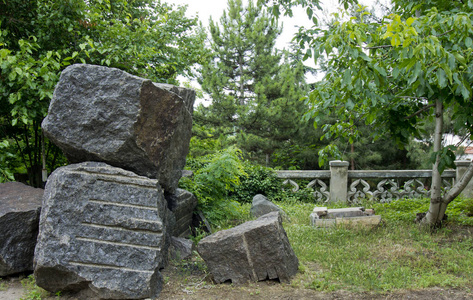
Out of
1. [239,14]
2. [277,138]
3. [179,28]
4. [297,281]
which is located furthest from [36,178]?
[239,14]

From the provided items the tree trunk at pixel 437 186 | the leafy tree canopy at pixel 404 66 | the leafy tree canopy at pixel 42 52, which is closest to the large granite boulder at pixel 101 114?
the leafy tree canopy at pixel 42 52

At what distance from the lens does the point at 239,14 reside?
45.9 ft

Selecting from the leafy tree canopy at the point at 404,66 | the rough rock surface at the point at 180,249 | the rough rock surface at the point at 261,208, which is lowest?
the rough rock surface at the point at 180,249

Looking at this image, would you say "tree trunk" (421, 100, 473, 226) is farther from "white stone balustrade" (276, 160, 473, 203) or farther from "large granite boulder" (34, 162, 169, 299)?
"large granite boulder" (34, 162, 169, 299)

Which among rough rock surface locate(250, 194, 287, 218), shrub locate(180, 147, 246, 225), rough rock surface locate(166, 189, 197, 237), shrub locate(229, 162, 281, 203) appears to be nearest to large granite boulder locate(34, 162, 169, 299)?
rough rock surface locate(166, 189, 197, 237)

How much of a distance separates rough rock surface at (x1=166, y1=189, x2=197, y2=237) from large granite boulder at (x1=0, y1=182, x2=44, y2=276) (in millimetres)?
1671

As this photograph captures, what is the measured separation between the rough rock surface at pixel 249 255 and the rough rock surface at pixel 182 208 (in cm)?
119

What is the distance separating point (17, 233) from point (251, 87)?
11525 millimetres

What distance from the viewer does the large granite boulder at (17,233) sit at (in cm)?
397

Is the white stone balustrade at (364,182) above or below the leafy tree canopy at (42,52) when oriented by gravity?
below

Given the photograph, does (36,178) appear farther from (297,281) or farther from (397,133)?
(397,133)

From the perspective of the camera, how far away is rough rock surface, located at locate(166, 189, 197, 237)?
16.8ft

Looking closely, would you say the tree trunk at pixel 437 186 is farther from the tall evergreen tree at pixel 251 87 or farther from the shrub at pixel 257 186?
the tall evergreen tree at pixel 251 87

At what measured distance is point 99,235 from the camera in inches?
145
